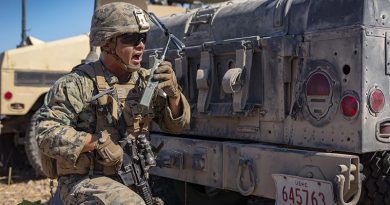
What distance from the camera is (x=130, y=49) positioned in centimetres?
320

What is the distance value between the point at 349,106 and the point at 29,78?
6.51 m

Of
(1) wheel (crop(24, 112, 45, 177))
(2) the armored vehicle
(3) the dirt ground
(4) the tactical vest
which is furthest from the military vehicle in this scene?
(4) the tactical vest

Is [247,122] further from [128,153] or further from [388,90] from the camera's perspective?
[128,153]

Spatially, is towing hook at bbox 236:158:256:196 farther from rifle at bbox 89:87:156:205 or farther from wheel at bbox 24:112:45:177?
wheel at bbox 24:112:45:177

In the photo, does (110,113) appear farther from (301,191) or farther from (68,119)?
(301,191)

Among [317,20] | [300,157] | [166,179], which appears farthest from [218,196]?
[317,20]

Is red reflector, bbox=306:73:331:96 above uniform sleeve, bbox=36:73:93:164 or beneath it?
above

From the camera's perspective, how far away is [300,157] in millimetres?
3732

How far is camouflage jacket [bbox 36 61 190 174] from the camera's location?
9.50 feet

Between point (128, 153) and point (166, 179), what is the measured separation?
7.23 ft

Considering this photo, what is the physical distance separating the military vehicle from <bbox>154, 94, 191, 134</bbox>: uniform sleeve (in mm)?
5583

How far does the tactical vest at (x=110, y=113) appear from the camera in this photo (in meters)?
3.08

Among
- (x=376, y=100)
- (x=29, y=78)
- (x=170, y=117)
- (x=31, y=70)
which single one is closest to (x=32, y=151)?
(x=29, y=78)

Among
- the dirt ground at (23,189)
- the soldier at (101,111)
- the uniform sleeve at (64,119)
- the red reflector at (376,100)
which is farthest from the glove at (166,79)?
the dirt ground at (23,189)
